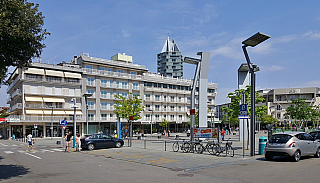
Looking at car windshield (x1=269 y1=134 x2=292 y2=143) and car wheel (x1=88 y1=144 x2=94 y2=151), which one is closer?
car windshield (x1=269 y1=134 x2=292 y2=143)

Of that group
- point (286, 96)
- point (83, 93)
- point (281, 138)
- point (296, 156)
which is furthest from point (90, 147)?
point (286, 96)

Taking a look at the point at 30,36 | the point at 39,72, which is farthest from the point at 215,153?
the point at 39,72

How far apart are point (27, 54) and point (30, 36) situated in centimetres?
91

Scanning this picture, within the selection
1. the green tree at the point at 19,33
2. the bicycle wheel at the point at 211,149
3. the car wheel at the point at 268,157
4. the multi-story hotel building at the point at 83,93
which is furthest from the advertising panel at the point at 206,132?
the multi-story hotel building at the point at 83,93

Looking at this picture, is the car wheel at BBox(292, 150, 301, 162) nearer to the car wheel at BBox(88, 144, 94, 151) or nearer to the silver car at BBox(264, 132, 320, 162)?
the silver car at BBox(264, 132, 320, 162)

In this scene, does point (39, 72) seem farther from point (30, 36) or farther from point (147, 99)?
point (30, 36)

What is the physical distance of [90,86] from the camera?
6469 cm

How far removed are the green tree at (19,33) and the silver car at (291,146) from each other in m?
12.2

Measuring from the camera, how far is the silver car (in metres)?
14.5

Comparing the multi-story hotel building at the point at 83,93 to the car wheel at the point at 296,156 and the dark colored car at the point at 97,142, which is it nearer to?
the dark colored car at the point at 97,142

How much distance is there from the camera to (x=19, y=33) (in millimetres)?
9820

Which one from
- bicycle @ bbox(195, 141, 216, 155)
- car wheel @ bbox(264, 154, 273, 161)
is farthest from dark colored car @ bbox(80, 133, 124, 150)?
car wheel @ bbox(264, 154, 273, 161)

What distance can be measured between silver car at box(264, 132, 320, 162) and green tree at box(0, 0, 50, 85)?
1220 cm

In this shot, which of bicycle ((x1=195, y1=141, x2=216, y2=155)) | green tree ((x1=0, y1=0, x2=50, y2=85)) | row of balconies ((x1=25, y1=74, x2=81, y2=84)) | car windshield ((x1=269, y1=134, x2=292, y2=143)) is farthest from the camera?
row of balconies ((x1=25, y1=74, x2=81, y2=84))
